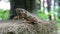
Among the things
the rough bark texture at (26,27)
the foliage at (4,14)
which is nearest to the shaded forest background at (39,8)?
the foliage at (4,14)

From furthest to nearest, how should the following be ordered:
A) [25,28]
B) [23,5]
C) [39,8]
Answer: [39,8], [23,5], [25,28]

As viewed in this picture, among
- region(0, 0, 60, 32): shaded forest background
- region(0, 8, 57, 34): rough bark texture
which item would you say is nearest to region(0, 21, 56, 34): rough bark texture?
region(0, 8, 57, 34): rough bark texture

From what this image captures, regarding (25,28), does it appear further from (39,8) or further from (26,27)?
(39,8)

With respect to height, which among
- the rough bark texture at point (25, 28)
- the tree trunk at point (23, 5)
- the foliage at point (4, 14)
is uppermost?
the tree trunk at point (23, 5)

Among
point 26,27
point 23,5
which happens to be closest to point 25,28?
point 26,27

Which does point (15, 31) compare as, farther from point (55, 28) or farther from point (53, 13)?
point (53, 13)

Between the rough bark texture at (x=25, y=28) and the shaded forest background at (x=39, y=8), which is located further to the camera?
the shaded forest background at (x=39, y=8)

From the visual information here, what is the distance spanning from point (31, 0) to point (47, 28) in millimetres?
531

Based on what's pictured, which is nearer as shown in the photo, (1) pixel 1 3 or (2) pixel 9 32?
(2) pixel 9 32

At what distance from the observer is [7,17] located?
2.16m

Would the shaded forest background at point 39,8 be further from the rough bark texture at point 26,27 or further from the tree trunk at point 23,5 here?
the rough bark texture at point 26,27

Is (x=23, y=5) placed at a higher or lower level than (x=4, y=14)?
higher

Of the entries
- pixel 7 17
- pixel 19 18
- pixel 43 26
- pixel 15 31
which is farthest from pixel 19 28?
pixel 7 17

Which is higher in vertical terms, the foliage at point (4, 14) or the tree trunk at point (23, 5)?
the tree trunk at point (23, 5)
